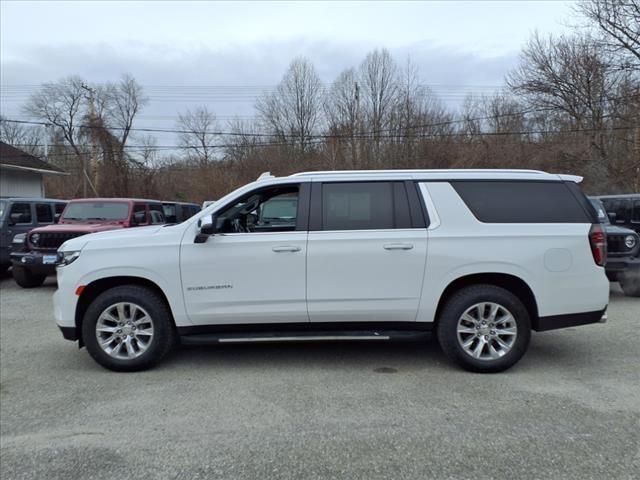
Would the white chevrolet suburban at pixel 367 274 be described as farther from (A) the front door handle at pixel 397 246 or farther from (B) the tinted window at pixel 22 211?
(B) the tinted window at pixel 22 211

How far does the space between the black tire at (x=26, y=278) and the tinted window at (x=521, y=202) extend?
8777 millimetres

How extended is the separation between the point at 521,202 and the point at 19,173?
28.1 metres

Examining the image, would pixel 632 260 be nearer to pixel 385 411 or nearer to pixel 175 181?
pixel 385 411

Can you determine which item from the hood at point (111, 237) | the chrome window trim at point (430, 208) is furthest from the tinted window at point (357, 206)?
the hood at point (111, 237)

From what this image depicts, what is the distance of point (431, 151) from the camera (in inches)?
1125

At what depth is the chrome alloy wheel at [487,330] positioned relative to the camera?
441cm

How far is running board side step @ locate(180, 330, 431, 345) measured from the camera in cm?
445

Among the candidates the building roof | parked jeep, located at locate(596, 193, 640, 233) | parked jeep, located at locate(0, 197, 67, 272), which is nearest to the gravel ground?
parked jeep, located at locate(0, 197, 67, 272)

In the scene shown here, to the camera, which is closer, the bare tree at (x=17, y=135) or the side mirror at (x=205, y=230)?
the side mirror at (x=205, y=230)

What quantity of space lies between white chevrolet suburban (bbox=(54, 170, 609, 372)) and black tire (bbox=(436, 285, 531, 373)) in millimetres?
11

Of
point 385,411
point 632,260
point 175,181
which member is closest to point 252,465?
point 385,411

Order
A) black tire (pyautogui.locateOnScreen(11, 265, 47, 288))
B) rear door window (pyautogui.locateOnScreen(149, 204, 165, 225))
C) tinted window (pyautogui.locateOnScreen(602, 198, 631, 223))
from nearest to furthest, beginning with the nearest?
black tire (pyautogui.locateOnScreen(11, 265, 47, 288)) → tinted window (pyautogui.locateOnScreen(602, 198, 631, 223)) → rear door window (pyautogui.locateOnScreen(149, 204, 165, 225))

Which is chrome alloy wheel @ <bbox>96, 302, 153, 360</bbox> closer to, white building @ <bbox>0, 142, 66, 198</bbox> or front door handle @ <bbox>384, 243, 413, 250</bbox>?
front door handle @ <bbox>384, 243, 413, 250</bbox>

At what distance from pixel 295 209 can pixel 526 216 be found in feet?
7.49
